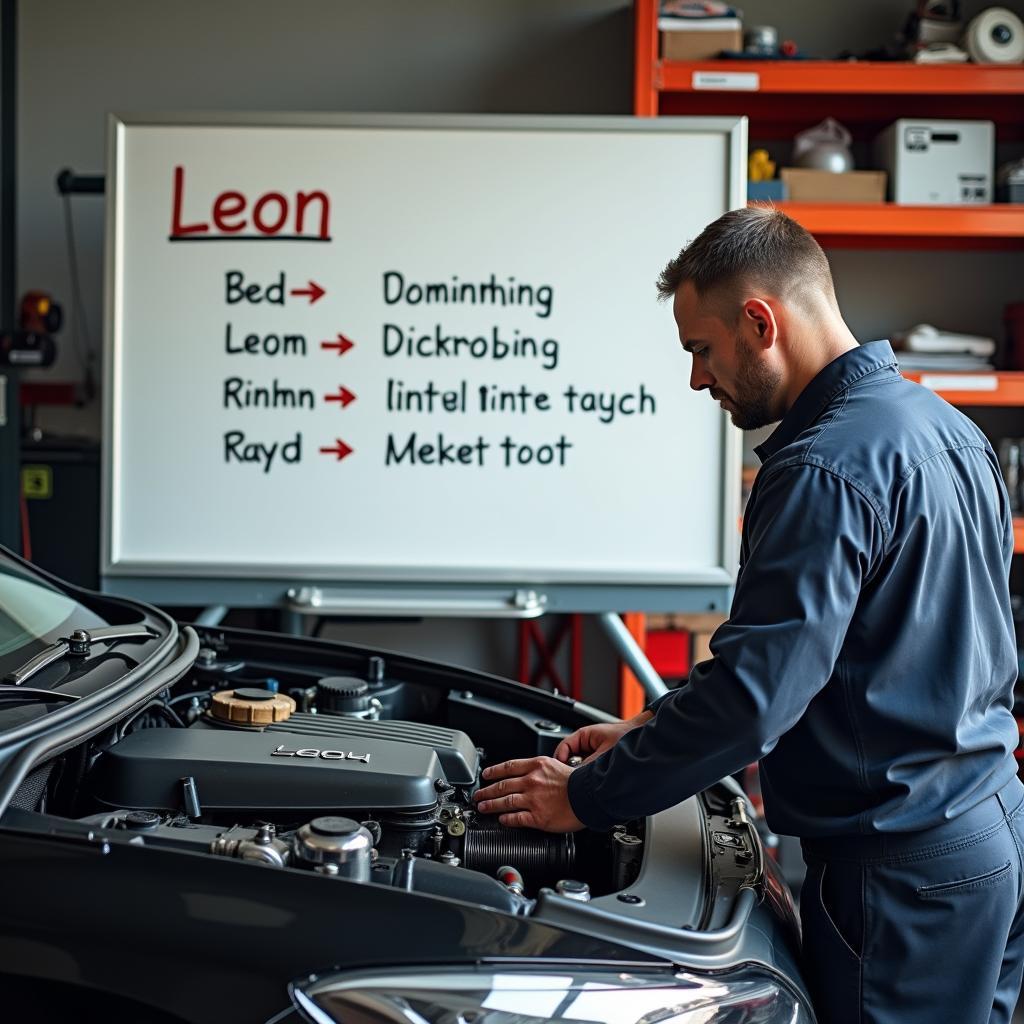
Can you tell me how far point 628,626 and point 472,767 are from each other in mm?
1996

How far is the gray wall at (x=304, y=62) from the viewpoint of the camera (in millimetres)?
4289

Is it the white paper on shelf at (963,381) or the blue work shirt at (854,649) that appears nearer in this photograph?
the blue work shirt at (854,649)

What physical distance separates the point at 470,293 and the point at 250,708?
6.30 feet

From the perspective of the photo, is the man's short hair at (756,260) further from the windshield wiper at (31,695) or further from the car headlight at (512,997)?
the windshield wiper at (31,695)

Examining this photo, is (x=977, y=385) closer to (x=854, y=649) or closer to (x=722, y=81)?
(x=722, y=81)

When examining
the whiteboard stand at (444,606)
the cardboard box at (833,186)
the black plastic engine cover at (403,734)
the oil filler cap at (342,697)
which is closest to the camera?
the black plastic engine cover at (403,734)

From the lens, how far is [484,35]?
14.1ft

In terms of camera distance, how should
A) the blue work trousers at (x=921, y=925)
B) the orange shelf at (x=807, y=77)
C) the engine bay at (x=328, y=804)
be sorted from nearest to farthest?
the engine bay at (x=328, y=804) → the blue work trousers at (x=921, y=925) → the orange shelf at (x=807, y=77)

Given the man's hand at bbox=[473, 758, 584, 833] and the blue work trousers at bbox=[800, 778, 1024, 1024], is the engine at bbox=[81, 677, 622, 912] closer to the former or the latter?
the man's hand at bbox=[473, 758, 584, 833]

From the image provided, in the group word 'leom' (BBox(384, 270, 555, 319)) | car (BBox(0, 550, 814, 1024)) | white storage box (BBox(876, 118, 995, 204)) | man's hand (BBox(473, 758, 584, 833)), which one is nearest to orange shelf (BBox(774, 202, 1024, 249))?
white storage box (BBox(876, 118, 995, 204))

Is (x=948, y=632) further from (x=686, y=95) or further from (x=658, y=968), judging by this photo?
(x=686, y=95)

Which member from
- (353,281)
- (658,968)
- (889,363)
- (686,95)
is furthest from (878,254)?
(658,968)

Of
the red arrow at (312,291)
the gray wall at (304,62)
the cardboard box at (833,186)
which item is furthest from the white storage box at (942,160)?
the red arrow at (312,291)

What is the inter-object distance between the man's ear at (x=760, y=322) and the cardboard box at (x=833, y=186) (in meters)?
2.50
